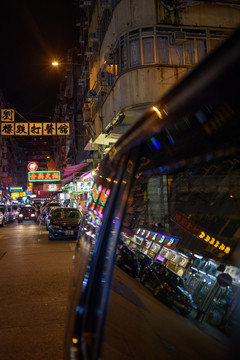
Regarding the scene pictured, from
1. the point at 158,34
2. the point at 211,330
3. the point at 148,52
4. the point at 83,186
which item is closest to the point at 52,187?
the point at 83,186

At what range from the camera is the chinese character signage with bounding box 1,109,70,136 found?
18.0 meters

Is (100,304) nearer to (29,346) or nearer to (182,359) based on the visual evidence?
(182,359)

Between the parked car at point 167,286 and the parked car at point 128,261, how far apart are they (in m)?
0.06

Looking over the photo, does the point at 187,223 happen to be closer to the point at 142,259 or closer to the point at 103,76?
the point at 142,259

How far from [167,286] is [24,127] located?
1813 centimetres

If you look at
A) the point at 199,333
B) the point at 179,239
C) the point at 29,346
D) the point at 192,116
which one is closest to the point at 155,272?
the point at 179,239

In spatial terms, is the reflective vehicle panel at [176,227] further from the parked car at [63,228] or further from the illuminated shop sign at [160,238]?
the parked car at [63,228]

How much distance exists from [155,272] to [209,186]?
60 cm

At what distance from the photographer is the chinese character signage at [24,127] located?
18.0m

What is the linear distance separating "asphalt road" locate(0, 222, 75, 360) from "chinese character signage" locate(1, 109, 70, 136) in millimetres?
9839

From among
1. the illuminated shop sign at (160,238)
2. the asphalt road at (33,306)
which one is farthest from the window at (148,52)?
the illuminated shop sign at (160,238)

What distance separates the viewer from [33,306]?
533 cm

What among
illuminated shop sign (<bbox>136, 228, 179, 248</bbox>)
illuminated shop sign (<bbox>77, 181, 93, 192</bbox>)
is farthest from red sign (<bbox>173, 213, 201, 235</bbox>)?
illuminated shop sign (<bbox>77, 181, 93, 192</bbox>)

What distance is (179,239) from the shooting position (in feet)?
6.72
